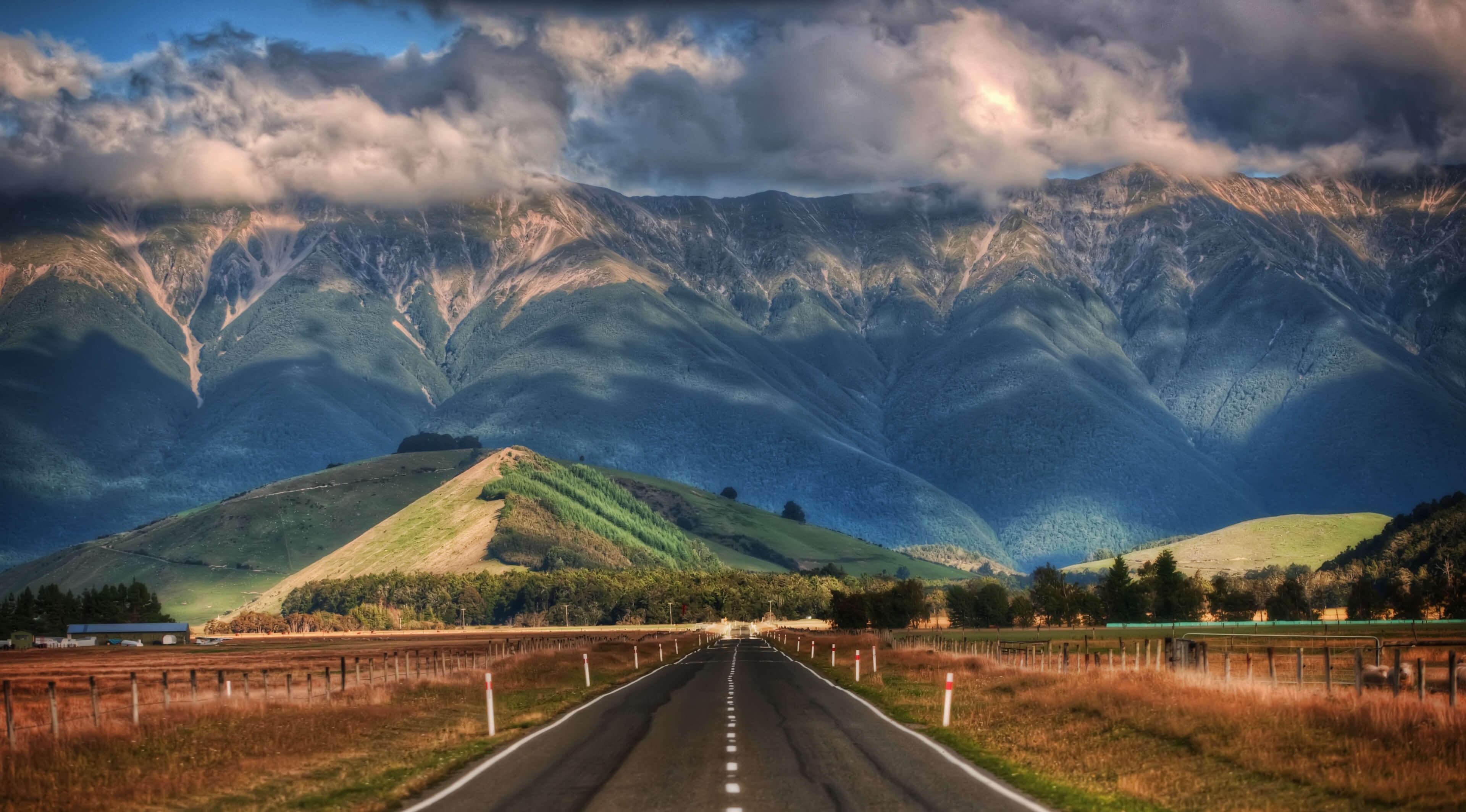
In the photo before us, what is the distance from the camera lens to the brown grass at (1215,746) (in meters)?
21.6

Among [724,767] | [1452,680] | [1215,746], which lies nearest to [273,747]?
[724,767]

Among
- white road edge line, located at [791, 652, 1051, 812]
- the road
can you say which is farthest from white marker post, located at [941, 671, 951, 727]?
the road

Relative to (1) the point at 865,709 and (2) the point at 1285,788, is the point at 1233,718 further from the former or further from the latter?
(1) the point at 865,709

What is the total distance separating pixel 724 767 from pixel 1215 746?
9619 millimetres

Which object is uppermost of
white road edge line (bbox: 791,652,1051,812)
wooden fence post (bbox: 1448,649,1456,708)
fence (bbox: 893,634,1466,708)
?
wooden fence post (bbox: 1448,649,1456,708)

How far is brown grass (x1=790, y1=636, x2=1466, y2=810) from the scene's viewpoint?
2162 centimetres

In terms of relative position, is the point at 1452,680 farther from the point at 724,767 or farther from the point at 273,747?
the point at 273,747

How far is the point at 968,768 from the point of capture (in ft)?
86.1

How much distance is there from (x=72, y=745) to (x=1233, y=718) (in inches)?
977

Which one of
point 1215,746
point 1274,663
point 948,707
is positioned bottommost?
point 1274,663

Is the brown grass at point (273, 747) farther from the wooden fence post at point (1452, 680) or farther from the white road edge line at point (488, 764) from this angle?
the wooden fence post at point (1452, 680)

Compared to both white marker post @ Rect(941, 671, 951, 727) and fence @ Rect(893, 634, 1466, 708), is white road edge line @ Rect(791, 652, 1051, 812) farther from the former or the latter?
fence @ Rect(893, 634, 1466, 708)

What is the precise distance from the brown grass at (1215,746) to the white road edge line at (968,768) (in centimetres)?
41

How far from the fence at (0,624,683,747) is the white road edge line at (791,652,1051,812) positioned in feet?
57.3
